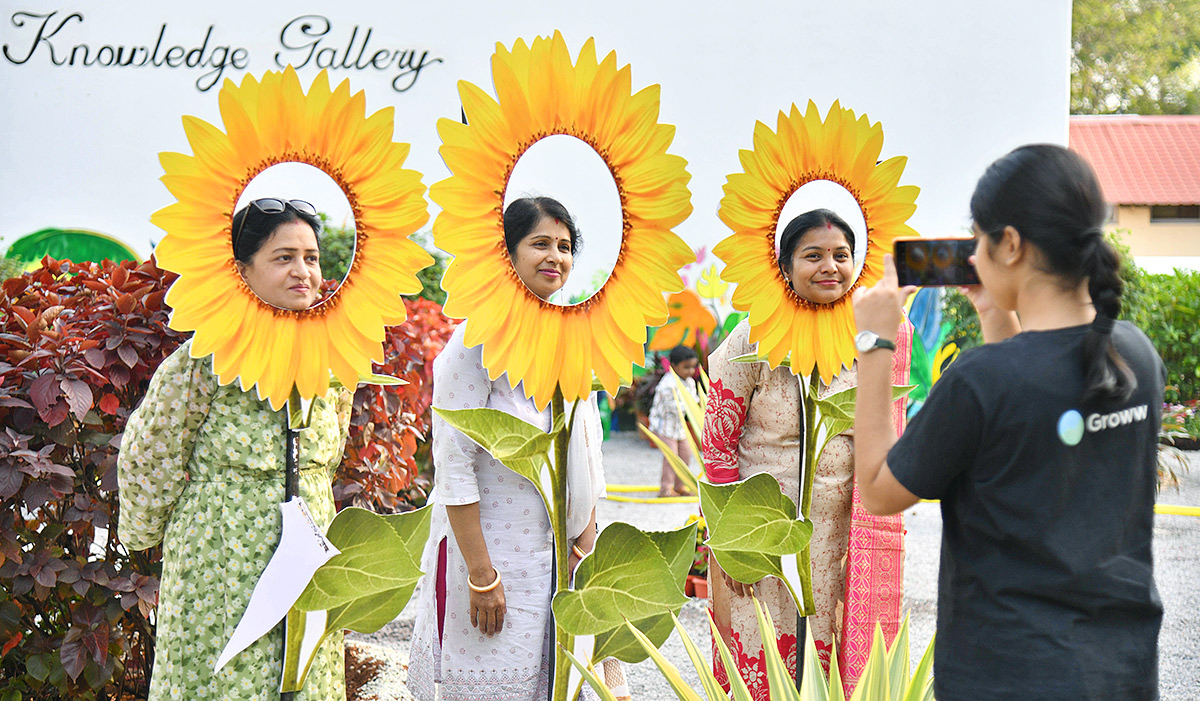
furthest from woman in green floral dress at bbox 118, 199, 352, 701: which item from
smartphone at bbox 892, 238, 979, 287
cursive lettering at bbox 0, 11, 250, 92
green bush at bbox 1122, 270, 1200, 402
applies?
green bush at bbox 1122, 270, 1200, 402

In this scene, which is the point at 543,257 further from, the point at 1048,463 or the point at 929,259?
the point at 1048,463

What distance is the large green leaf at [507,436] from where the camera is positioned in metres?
1.62

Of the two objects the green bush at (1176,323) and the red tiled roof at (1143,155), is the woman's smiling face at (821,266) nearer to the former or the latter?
the green bush at (1176,323)

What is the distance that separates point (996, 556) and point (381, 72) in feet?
21.4

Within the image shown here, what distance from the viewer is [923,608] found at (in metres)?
4.59

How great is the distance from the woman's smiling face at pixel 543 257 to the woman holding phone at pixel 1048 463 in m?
0.63

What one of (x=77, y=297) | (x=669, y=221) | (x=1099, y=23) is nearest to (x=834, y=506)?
(x=669, y=221)

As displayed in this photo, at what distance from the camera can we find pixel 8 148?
22.7ft

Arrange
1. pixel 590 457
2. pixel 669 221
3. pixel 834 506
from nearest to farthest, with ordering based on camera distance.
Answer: pixel 669 221
pixel 590 457
pixel 834 506

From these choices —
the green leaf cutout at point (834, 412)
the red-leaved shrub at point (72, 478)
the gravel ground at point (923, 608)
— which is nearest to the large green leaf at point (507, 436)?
the green leaf cutout at point (834, 412)

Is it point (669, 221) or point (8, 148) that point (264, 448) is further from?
point (8, 148)

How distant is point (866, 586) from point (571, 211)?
1.07 meters

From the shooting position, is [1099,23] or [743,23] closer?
[743,23]

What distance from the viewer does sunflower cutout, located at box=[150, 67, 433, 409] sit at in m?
1.58
